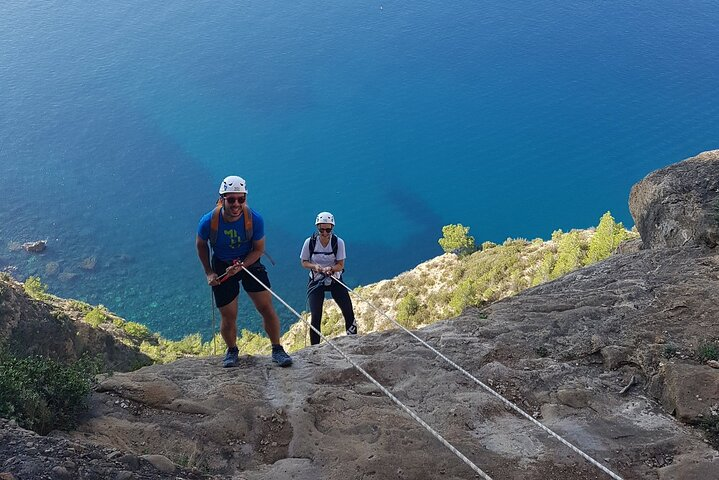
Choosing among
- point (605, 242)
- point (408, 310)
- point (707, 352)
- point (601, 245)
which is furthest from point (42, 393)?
point (408, 310)

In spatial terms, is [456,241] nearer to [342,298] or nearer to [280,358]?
[342,298]

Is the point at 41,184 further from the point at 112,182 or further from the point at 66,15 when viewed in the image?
the point at 66,15

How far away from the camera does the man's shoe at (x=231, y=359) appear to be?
21.6 ft

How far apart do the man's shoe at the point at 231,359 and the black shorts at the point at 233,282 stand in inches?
23.1

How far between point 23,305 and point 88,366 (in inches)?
456

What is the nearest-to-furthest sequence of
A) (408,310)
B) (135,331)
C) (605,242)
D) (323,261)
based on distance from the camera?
(323,261), (605,242), (135,331), (408,310)

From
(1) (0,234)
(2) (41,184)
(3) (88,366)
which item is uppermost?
(2) (41,184)

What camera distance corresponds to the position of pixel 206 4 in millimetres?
74188

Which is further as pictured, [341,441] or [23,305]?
[23,305]

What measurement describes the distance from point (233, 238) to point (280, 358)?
149cm

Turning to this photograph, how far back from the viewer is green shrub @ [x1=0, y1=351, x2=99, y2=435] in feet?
14.2

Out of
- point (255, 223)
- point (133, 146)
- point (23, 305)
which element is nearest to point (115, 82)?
point (133, 146)

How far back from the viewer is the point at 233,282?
6.47 meters

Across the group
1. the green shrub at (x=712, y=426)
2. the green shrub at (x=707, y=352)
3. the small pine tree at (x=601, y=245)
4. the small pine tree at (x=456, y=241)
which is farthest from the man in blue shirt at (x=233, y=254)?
the small pine tree at (x=456, y=241)
